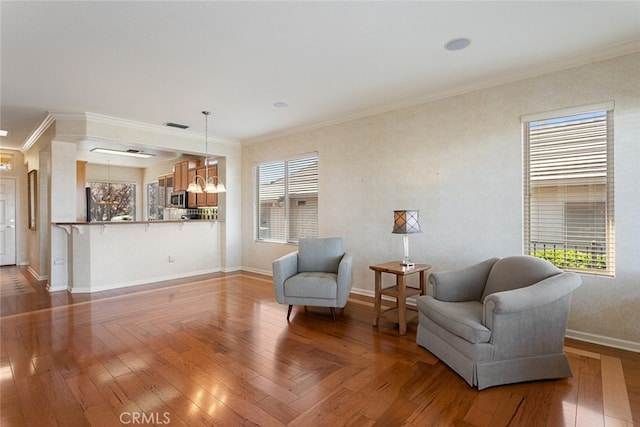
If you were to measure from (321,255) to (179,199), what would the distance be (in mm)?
4558

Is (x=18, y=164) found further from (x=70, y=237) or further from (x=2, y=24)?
(x=2, y=24)

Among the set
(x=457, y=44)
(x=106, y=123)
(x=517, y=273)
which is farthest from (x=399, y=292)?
(x=106, y=123)

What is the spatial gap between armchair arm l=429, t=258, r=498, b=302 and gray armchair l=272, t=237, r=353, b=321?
105 cm

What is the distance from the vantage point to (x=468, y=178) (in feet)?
12.4

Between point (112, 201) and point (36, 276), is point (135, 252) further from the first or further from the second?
point (112, 201)

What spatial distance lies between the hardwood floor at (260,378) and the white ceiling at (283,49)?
2.62 metres

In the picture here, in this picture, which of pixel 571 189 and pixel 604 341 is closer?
pixel 604 341

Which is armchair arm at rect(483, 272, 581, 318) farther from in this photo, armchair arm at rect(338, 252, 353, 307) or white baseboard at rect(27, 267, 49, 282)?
white baseboard at rect(27, 267, 49, 282)

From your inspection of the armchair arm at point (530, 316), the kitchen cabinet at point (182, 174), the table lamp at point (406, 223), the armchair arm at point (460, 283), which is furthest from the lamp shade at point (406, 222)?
the kitchen cabinet at point (182, 174)

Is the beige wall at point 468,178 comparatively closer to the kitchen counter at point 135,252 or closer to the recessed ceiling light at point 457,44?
the recessed ceiling light at point 457,44

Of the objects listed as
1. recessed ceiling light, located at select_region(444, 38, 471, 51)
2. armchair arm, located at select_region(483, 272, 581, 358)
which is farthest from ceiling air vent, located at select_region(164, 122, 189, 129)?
armchair arm, located at select_region(483, 272, 581, 358)

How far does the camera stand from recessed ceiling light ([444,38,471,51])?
2.78 metres

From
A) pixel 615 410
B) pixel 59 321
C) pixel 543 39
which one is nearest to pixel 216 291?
pixel 59 321

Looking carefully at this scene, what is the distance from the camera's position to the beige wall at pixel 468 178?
2.90 metres
